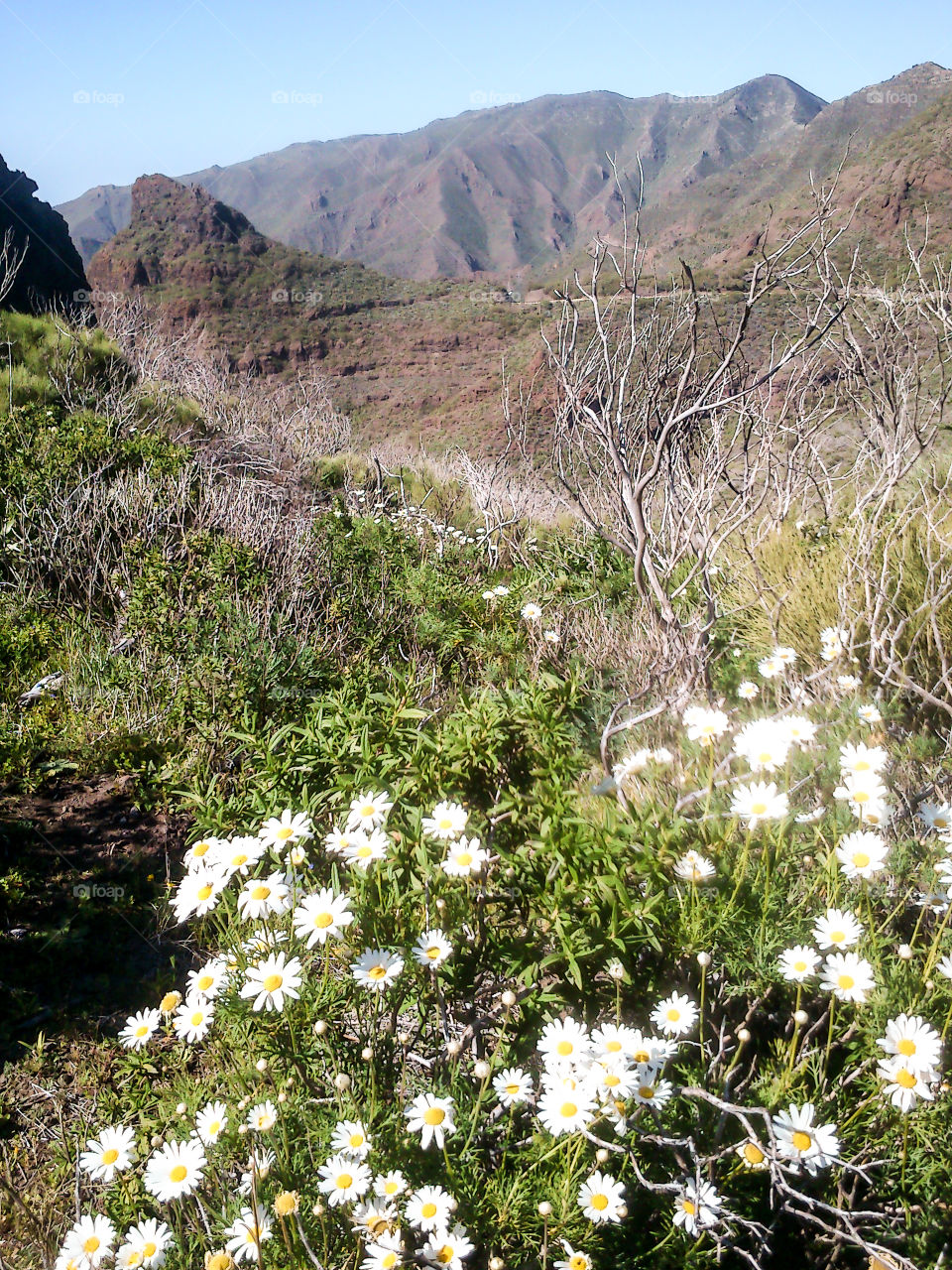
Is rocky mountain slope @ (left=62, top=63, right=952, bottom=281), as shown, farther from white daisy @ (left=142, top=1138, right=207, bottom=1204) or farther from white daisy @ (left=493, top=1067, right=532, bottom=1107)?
white daisy @ (left=142, top=1138, right=207, bottom=1204)

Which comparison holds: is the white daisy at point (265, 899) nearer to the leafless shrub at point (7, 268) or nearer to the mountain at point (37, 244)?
the leafless shrub at point (7, 268)

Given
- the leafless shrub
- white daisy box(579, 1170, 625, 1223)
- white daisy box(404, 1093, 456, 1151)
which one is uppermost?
the leafless shrub

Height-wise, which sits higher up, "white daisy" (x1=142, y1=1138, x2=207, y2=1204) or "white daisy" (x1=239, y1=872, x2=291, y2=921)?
"white daisy" (x1=239, y1=872, x2=291, y2=921)

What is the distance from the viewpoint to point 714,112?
156 metres

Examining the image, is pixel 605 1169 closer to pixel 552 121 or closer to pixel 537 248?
pixel 537 248

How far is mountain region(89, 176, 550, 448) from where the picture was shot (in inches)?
1373

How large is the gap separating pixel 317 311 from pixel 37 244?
21.7 m

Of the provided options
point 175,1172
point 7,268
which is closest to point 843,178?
point 7,268

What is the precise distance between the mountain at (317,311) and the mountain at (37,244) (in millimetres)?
9122

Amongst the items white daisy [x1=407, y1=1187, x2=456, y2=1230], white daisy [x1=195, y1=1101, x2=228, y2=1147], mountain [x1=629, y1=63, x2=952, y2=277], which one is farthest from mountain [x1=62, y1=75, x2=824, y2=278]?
white daisy [x1=407, y1=1187, x2=456, y2=1230]

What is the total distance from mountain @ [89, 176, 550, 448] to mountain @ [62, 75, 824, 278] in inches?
3970

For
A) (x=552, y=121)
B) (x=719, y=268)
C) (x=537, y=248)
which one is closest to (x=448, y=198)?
(x=537, y=248)

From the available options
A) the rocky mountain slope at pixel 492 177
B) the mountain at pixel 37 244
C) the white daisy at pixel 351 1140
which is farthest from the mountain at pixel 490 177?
the white daisy at pixel 351 1140

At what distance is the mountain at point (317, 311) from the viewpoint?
34875 mm
